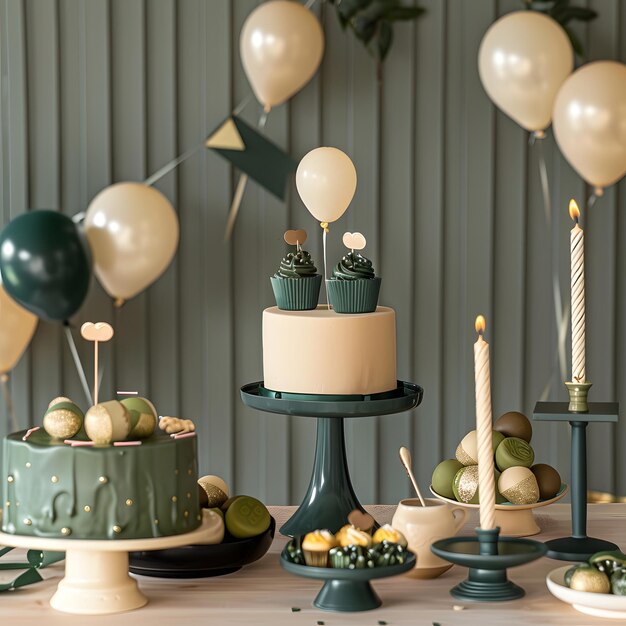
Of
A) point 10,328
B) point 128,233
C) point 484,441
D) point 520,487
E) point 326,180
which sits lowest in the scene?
point 520,487

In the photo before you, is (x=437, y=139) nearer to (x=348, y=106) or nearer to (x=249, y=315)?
(x=348, y=106)

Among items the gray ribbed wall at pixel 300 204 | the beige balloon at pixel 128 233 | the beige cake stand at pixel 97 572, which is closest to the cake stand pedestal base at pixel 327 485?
the beige cake stand at pixel 97 572

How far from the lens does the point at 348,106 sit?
2799 millimetres

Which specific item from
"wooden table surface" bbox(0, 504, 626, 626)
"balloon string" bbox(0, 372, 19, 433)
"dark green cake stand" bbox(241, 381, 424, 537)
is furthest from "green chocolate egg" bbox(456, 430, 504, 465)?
"balloon string" bbox(0, 372, 19, 433)

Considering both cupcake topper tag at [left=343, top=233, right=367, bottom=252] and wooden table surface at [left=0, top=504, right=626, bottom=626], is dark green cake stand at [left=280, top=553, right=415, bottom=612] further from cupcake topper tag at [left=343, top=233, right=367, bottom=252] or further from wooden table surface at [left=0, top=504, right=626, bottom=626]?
cupcake topper tag at [left=343, top=233, right=367, bottom=252]

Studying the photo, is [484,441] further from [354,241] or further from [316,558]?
[354,241]

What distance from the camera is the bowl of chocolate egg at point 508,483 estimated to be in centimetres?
163

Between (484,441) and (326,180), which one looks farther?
(326,180)

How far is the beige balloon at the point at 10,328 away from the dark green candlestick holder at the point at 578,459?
740 millimetres

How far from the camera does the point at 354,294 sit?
1.75 meters

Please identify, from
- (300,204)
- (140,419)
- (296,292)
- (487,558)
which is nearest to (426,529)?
(487,558)

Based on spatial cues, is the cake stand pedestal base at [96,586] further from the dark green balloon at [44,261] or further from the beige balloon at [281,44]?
the beige balloon at [281,44]

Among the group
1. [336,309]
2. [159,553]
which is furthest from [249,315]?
[159,553]

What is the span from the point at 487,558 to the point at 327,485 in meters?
0.44
